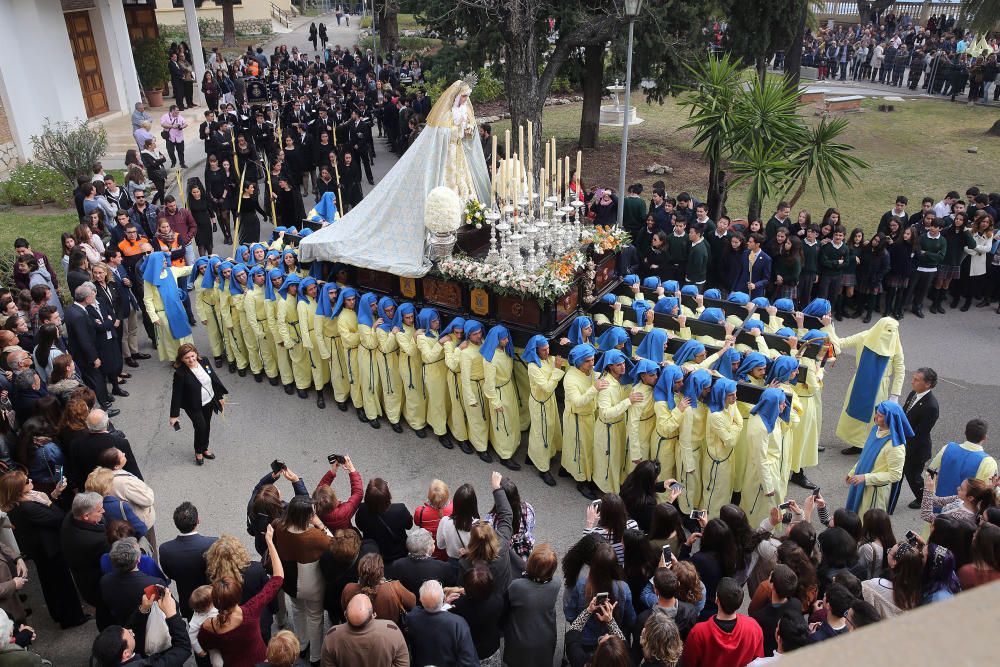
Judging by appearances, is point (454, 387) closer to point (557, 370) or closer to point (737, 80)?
point (557, 370)

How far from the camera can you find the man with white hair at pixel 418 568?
5.40 meters

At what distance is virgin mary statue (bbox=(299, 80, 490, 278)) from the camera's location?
31.6ft

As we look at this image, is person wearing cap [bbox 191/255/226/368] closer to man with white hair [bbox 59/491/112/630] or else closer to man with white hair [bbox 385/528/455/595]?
man with white hair [bbox 59/491/112/630]

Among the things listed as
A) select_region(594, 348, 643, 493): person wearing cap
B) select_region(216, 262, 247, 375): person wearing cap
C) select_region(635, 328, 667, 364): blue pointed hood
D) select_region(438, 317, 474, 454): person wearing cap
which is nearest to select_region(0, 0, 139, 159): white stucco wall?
select_region(216, 262, 247, 375): person wearing cap

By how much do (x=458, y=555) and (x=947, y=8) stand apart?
4299 cm

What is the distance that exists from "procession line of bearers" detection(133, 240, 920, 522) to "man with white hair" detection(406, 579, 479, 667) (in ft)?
10.5

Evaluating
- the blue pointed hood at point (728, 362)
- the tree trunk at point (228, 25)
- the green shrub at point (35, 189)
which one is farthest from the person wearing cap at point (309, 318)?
the tree trunk at point (228, 25)

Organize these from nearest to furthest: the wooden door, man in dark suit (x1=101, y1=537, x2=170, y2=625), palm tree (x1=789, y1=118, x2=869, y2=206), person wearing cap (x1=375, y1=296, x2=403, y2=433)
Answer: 1. man in dark suit (x1=101, y1=537, x2=170, y2=625)
2. person wearing cap (x1=375, y1=296, x2=403, y2=433)
3. palm tree (x1=789, y1=118, x2=869, y2=206)
4. the wooden door

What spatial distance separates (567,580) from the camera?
211 inches

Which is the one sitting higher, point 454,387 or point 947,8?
point 947,8

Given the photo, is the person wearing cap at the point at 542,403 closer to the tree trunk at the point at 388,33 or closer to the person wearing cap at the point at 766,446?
the person wearing cap at the point at 766,446

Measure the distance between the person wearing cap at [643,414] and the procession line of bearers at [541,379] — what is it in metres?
0.02

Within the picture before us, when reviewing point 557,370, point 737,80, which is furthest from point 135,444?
point 737,80

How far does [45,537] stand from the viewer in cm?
621
